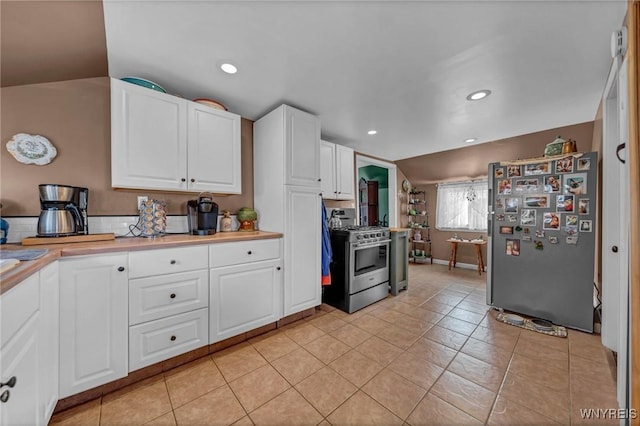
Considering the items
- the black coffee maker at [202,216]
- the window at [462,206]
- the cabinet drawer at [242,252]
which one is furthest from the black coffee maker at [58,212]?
the window at [462,206]

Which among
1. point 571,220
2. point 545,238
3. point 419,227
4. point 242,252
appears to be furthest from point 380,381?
point 419,227

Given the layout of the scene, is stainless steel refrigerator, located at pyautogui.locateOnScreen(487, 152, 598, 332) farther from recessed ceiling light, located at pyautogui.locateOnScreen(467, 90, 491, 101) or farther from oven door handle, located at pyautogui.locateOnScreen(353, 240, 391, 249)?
oven door handle, located at pyautogui.locateOnScreen(353, 240, 391, 249)

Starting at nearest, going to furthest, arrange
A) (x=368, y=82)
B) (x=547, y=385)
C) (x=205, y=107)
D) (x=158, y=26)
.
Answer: (x=158, y=26) → (x=547, y=385) → (x=368, y=82) → (x=205, y=107)

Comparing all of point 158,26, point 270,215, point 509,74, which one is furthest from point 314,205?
point 509,74

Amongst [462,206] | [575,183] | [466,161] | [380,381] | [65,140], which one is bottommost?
[380,381]

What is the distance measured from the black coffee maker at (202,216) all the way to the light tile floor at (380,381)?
1018 mm

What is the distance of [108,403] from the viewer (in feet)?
4.48

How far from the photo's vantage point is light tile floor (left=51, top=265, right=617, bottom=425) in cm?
128

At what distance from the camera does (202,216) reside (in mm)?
2025

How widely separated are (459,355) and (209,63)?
A: 289cm

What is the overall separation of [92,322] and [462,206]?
5.36 m

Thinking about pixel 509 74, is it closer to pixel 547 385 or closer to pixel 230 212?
pixel 547 385

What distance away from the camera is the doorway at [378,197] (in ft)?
16.0

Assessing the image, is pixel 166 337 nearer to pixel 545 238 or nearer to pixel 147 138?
pixel 147 138
